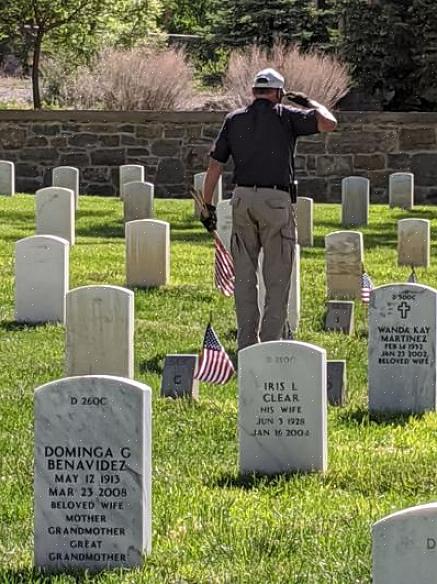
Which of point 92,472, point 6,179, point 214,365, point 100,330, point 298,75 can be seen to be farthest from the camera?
point 298,75

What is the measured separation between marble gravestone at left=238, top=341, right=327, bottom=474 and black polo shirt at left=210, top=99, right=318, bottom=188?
9.74 feet

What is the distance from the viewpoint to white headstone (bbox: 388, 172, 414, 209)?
84.3 ft

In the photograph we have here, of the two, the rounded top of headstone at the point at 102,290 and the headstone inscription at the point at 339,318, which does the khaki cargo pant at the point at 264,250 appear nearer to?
the rounded top of headstone at the point at 102,290

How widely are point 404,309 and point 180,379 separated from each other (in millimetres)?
1460

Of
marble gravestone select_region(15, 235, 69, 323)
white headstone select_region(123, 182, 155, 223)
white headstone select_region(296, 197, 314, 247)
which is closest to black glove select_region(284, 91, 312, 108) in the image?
marble gravestone select_region(15, 235, 69, 323)

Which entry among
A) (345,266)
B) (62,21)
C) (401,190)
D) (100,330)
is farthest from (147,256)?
(62,21)

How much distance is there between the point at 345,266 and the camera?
50.4 feet

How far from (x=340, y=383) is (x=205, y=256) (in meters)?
8.60

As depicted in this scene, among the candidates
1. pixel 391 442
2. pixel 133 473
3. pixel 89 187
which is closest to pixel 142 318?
pixel 391 442

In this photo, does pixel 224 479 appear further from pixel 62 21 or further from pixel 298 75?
pixel 62 21

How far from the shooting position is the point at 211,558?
6.49 metres

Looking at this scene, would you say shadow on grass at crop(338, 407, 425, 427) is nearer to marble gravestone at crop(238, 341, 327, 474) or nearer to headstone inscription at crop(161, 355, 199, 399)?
headstone inscription at crop(161, 355, 199, 399)

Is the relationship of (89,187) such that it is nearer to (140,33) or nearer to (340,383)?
(140,33)

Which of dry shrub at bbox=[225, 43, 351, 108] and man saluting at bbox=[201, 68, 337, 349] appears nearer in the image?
man saluting at bbox=[201, 68, 337, 349]
